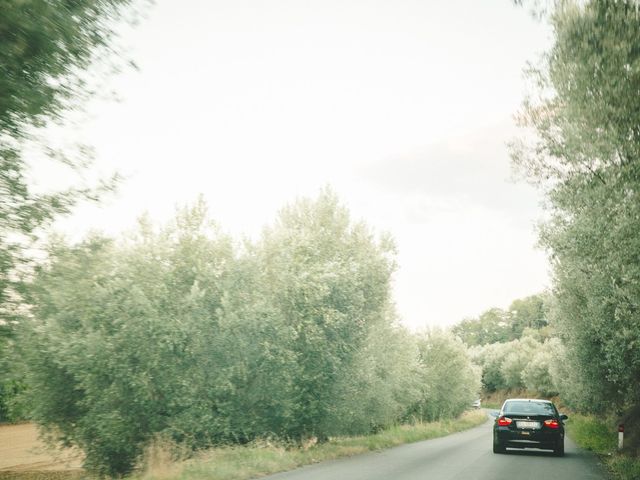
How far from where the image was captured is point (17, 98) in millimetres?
6859

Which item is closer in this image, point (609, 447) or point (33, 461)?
point (609, 447)

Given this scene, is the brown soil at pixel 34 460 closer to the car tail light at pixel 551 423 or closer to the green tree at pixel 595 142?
the car tail light at pixel 551 423

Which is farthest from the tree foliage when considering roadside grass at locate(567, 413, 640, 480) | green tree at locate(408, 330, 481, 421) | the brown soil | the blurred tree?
the blurred tree

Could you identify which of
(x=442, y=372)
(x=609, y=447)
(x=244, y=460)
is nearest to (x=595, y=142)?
(x=244, y=460)

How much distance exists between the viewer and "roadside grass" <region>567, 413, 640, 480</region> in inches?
527

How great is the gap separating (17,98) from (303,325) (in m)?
13.7

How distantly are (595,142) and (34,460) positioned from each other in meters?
33.6

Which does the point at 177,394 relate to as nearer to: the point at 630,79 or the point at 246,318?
the point at 246,318

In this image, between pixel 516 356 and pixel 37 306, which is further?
pixel 516 356

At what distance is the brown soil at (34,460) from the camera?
20188 millimetres

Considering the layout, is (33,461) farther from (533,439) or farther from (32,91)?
(32,91)

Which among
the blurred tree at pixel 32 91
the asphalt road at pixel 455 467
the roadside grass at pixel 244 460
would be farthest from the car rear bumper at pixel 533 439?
the blurred tree at pixel 32 91

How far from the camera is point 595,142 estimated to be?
10453mm

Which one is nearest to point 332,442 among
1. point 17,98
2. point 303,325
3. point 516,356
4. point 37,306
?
point 303,325
